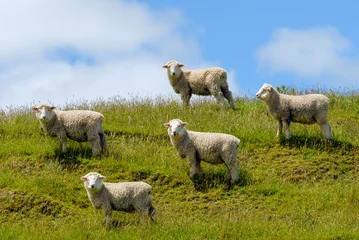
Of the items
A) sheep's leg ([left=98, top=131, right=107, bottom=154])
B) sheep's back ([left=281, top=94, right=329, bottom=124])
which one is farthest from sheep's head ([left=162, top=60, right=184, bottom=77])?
sheep's leg ([left=98, top=131, right=107, bottom=154])

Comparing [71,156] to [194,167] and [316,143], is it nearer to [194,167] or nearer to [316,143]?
[194,167]

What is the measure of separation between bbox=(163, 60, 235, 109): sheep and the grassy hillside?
55cm

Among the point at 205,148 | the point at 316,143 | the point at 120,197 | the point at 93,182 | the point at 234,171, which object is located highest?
the point at 316,143

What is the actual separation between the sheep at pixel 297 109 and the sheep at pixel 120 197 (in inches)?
220

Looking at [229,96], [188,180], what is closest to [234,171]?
[188,180]

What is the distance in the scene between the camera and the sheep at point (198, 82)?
893 inches

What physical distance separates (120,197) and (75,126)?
415cm

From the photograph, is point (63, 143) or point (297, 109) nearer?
point (63, 143)

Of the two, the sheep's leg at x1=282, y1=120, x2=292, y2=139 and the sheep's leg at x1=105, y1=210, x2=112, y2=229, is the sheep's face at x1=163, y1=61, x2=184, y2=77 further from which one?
the sheep's leg at x1=105, y1=210, x2=112, y2=229

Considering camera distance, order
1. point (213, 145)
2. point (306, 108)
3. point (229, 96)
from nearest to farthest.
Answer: point (213, 145)
point (306, 108)
point (229, 96)

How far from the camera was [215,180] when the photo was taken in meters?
18.1

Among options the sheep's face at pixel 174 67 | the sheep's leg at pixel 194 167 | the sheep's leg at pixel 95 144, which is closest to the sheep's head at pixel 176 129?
the sheep's leg at pixel 194 167

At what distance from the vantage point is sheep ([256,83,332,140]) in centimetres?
1972

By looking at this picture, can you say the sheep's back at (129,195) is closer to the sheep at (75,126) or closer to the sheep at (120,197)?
the sheep at (120,197)
